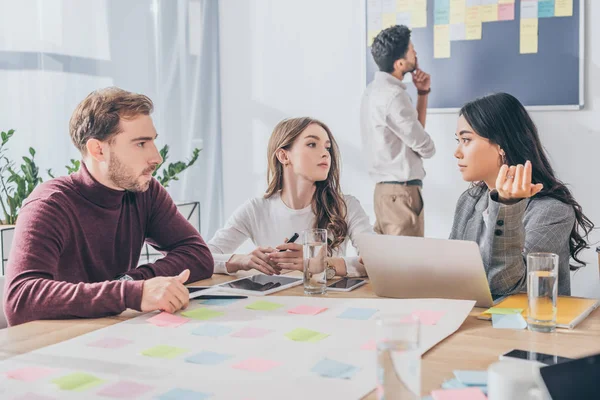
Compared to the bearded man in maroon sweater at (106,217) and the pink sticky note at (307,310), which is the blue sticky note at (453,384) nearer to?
the pink sticky note at (307,310)

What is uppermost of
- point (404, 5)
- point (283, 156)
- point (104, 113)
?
point (404, 5)

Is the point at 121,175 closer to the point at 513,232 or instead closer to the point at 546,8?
the point at 513,232

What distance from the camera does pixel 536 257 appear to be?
1.35 meters

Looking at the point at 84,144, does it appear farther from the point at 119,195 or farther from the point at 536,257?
the point at 536,257

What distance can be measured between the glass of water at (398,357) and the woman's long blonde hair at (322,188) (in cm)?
151

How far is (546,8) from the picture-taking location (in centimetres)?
360

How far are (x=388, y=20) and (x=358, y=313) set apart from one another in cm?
284

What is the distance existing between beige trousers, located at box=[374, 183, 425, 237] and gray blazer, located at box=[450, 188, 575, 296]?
141 centimetres

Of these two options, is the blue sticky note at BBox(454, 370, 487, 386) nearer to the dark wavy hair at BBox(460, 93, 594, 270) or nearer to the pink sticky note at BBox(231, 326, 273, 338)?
the pink sticky note at BBox(231, 326, 273, 338)

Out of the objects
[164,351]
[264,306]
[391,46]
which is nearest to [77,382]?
[164,351]

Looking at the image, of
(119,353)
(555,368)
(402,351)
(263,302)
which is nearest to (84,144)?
(263,302)

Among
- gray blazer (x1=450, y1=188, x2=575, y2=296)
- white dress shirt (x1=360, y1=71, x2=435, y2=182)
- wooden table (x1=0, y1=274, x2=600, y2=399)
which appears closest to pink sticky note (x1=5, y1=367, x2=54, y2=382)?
wooden table (x1=0, y1=274, x2=600, y2=399)

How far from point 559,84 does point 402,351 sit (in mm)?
3119

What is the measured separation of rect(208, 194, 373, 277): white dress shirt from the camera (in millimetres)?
2471
